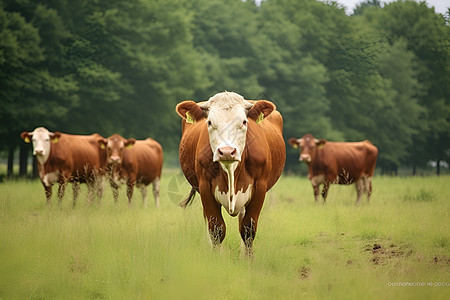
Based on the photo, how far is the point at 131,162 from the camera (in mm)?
12609

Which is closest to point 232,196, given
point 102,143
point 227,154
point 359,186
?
point 227,154

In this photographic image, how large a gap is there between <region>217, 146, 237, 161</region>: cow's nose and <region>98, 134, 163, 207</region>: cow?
253 inches

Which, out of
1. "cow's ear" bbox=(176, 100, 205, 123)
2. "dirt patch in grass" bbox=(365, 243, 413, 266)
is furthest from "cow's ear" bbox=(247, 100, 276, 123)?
"dirt patch in grass" bbox=(365, 243, 413, 266)

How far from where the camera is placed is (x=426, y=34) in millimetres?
12867

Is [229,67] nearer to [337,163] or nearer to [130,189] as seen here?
[337,163]

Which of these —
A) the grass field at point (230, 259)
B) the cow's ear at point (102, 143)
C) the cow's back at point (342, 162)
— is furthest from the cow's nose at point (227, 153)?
the cow's back at point (342, 162)

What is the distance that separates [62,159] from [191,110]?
21.5 ft

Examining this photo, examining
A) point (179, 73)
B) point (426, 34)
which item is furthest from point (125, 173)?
point (179, 73)

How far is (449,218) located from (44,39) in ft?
53.5

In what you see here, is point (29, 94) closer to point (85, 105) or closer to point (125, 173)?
point (85, 105)

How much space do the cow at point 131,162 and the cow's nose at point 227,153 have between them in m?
6.42

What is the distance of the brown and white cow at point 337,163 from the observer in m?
13.4

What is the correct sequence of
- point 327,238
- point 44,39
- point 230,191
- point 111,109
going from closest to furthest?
point 230,191 < point 327,238 < point 44,39 < point 111,109

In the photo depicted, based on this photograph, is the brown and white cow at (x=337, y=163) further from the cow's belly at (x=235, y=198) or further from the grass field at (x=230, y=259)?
the cow's belly at (x=235, y=198)
